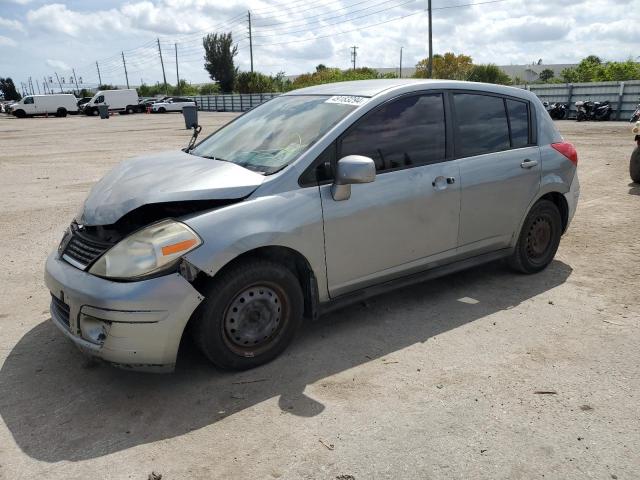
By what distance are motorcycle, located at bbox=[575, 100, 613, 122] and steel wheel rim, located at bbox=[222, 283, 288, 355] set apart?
90.4 feet

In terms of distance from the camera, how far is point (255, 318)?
325 cm

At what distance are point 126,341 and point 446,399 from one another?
1.80 meters

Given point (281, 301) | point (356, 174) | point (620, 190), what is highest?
point (356, 174)

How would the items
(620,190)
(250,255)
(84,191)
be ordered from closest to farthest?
(250,255) → (620,190) → (84,191)

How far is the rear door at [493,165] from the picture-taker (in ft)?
13.5

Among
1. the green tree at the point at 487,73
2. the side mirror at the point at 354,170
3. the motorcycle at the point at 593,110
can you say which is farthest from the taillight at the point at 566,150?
the green tree at the point at 487,73

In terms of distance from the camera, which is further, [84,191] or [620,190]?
[84,191]

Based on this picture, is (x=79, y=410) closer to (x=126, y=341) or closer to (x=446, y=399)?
(x=126, y=341)

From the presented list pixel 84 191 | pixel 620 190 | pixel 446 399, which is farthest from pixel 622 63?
pixel 446 399

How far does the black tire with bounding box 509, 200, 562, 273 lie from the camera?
4.71m

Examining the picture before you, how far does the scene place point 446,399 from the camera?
299 centimetres

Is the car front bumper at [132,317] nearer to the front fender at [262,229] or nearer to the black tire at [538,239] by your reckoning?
the front fender at [262,229]

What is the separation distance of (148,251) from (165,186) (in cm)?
50

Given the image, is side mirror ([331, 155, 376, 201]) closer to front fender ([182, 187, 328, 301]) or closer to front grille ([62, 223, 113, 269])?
front fender ([182, 187, 328, 301])
